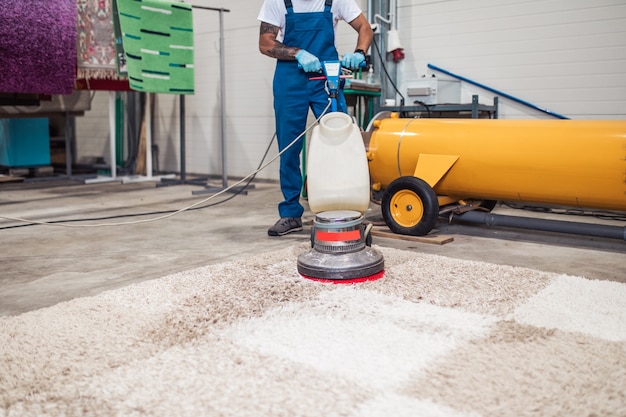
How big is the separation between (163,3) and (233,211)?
5.92 ft

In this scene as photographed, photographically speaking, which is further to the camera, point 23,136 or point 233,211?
point 23,136

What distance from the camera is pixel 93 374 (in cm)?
137

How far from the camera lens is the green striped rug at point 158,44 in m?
4.47

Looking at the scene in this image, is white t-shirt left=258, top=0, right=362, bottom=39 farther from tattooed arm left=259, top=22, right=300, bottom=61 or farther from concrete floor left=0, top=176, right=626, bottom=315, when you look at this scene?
concrete floor left=0, top=176, right=626, bottom=315

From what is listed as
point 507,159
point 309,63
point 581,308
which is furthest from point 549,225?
point 309,63

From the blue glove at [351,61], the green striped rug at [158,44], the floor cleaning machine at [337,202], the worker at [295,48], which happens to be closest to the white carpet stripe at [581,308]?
the floor cleaning machine at [337,202]

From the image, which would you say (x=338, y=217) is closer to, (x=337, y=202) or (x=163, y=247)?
(x=337, y=202)

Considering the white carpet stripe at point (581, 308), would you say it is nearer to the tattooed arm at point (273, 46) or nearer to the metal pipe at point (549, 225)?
the metal pipe at point (549, 225)

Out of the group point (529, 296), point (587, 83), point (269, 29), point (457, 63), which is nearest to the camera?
point (529, 296)

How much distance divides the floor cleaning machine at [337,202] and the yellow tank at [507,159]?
31.9 inches

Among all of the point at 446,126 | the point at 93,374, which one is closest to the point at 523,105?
the point at 446,126

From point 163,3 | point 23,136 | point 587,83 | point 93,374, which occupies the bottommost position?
Answer: point 93,374

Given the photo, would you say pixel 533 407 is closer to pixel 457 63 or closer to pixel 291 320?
pixel 291 320

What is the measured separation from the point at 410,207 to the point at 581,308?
4.15 feet
